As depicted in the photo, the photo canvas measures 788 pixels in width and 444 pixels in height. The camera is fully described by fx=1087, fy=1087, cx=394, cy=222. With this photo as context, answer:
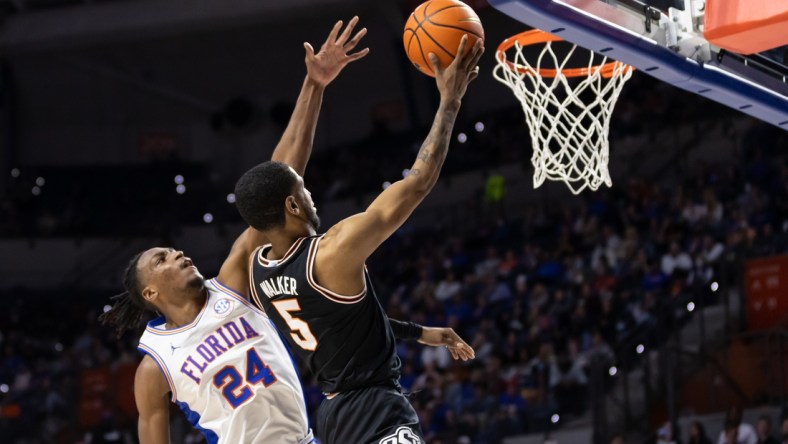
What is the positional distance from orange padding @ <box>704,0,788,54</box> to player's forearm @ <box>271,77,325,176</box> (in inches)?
66.2

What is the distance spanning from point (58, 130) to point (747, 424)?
1749 centimetres

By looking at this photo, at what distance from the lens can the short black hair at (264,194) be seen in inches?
140

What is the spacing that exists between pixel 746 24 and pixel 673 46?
39 cm

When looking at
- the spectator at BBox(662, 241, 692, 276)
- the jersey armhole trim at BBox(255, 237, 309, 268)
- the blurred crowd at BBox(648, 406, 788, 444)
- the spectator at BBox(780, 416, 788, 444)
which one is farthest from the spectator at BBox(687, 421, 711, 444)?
the jersey armhole trim at BBox(255, 237, 309, 268)

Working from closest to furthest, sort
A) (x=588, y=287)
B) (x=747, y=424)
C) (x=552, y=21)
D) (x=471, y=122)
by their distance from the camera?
1. (x=552, y=21)
2. (x=747, y=424)
3. (x=588, y=287)
4. (x=471, y=122)

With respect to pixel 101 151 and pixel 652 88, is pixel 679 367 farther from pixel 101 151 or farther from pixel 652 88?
pixel 101 151

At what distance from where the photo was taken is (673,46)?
15.6ft

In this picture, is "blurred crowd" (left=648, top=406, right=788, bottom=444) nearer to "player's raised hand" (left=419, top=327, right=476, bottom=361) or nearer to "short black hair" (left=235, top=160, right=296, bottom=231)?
"player's raised hand" (left=419, top=327, right=476, bottom=361)

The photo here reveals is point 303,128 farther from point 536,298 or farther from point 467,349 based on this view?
point 536,298

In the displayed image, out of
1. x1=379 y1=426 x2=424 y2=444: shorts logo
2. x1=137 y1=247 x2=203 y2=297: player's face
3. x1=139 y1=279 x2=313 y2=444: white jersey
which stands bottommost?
x1=379 y1=426 x2=424 y2=444: shorts logo

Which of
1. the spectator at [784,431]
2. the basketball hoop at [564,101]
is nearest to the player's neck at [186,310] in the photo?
the basketball hoop at [564,101]

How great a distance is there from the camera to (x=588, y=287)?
12.1 metres

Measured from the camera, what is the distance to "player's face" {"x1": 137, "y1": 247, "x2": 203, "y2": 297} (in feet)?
13.4

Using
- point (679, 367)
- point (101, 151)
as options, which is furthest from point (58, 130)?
point (679, 367)
